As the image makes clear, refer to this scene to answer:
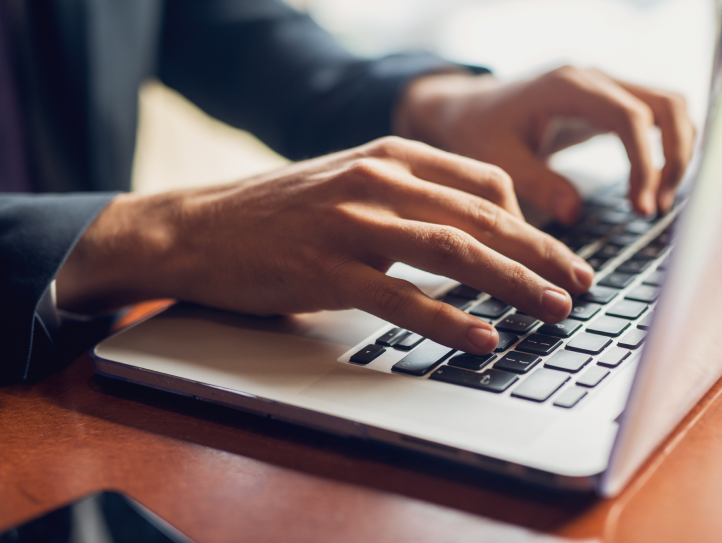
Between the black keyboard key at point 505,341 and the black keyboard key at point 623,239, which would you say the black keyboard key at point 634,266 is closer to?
the black keyboard key at point 623,239

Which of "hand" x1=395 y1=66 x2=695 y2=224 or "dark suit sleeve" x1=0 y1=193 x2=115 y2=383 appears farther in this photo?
"hand" x1=395 y1=66 x2=695 y2=224

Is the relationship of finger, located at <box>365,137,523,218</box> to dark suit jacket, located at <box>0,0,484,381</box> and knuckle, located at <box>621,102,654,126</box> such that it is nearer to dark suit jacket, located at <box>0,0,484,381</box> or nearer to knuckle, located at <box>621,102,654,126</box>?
knuckle, located at <box>621,102,654,126</box>

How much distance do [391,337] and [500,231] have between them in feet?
0.39

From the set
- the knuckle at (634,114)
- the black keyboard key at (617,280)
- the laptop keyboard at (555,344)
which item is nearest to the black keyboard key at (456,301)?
the laptop keyboard at (555,344)

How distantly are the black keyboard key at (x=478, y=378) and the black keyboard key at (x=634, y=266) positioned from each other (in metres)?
0.21

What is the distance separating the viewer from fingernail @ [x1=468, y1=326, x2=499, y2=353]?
0.35 metres

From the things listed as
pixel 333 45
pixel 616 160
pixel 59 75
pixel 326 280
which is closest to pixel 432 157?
pixel 326 280

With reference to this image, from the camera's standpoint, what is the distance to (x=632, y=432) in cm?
24

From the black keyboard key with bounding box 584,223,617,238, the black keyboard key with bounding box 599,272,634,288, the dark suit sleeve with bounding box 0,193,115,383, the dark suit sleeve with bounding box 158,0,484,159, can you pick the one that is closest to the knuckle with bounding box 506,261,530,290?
the black keyboard key with bounding box 599,272,634,288

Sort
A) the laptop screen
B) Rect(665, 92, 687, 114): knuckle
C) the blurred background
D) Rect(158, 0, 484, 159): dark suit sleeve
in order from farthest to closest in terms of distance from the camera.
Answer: the blurred background, Rect(158, 0, 484, 159): dark suit sleeve, Rect(665, 92, 687, 114): knuckle, the laptop screen

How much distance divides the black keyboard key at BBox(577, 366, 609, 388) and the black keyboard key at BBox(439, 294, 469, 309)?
0.12 m

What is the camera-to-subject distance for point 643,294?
436 millimetres

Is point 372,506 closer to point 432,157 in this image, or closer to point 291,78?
point 432,157

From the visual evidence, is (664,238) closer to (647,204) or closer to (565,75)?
(647,204)
